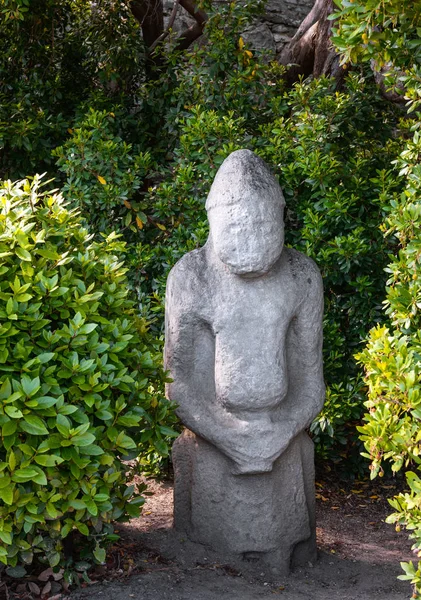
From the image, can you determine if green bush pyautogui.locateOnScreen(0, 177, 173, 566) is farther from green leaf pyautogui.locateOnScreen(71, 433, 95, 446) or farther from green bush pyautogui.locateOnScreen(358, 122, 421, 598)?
green bush pyautogui.locateOnScreen(358, 122, 421, 598)

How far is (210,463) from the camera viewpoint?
4.28 m

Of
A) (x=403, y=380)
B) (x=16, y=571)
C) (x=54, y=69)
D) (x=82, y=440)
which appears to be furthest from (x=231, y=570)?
(x=54, y=69)

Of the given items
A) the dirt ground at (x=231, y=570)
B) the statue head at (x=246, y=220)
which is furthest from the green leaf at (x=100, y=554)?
the statue head at (x=246, y=220)

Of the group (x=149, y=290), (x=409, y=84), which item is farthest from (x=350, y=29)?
(x=149, y=290)

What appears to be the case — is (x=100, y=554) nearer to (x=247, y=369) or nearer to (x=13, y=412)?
(x=13, y=412)

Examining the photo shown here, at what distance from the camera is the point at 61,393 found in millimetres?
3543

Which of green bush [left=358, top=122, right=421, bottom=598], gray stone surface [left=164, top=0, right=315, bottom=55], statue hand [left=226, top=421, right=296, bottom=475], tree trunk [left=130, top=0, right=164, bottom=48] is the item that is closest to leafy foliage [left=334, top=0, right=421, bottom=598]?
green bush [left=358, top=122, right=421, bottom=598]

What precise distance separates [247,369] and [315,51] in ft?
13.3

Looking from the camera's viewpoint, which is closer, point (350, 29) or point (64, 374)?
point (64, 374)

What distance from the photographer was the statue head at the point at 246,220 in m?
3.99

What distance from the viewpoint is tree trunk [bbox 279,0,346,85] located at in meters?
7.16

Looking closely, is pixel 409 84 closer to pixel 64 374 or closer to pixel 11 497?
pixel 64 374

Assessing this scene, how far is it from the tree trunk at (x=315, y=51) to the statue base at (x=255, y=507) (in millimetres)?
3811

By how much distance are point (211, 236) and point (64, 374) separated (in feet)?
3.51
